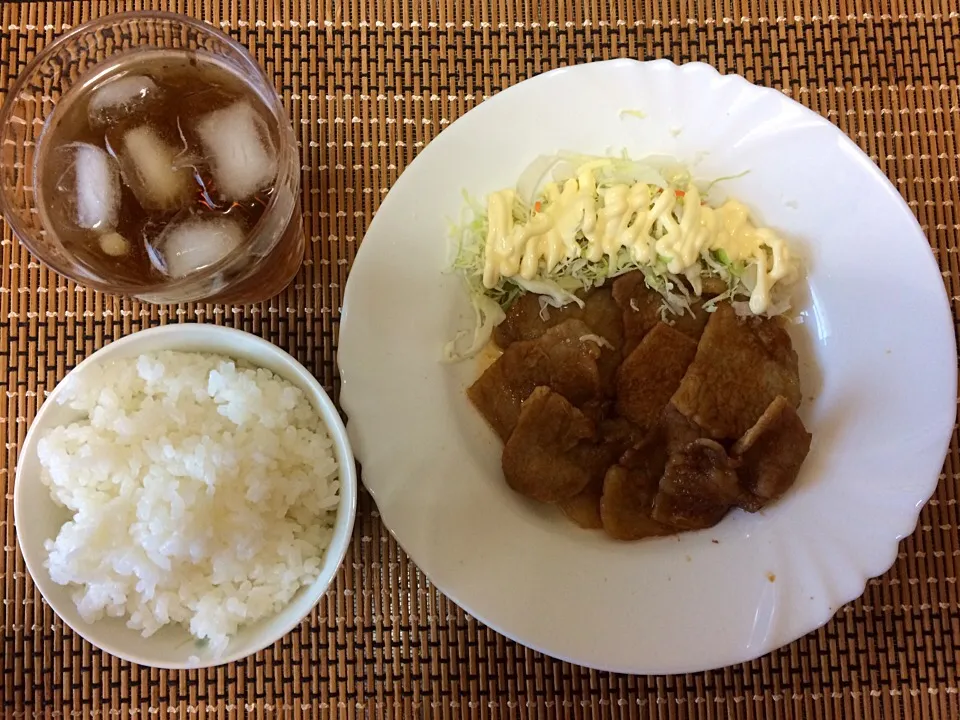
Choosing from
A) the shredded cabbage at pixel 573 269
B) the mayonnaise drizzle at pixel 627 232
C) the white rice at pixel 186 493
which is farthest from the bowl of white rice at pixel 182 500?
the mayonnaise drizzle at pixel 627 232

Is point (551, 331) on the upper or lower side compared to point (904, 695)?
upper

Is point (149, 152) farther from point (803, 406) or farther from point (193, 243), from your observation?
point (803, 406)

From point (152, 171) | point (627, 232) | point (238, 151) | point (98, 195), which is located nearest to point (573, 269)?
point (627, 232)

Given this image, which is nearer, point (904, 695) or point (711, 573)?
point (711, 573)

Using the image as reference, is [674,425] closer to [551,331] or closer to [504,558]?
[551,331]

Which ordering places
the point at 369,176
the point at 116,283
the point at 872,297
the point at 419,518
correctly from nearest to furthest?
the point at 116,283 → the point at 419,518 → the point at 872,297 → the point at 369,176

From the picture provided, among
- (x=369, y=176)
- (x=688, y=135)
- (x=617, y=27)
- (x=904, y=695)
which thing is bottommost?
(x=904, y=695)

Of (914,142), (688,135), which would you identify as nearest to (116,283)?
(688,135)

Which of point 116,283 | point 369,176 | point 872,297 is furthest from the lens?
point 369,176
